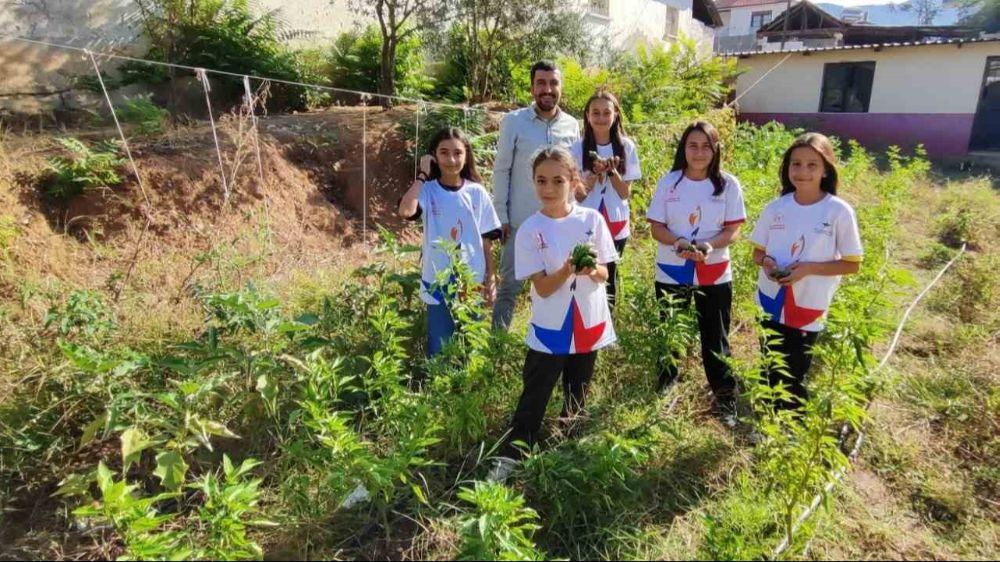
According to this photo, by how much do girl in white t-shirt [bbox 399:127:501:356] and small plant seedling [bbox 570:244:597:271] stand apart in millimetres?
840

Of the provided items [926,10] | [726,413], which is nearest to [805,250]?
[726,413]

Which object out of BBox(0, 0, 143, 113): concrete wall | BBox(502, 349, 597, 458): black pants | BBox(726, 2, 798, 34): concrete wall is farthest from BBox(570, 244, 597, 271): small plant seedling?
BBox(726, 2, 798, 34): concrete wall

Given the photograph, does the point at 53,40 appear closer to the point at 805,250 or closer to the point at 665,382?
the point at 665,382

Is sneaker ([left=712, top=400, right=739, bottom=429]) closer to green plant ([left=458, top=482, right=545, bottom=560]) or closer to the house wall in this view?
green plant ([left=458, top=482, right=545, bottom=560])

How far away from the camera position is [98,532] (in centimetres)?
228

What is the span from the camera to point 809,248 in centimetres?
266

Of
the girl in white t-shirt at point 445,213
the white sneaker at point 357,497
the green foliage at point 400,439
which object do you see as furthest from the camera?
the girl in white t-shirt at point 445,213

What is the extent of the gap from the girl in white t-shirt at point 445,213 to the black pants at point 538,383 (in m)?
0.61

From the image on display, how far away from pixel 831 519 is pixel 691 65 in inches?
411

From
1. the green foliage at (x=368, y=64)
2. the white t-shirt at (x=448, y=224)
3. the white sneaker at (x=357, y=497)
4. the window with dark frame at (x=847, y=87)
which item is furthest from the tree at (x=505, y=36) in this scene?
the window with dark frame at (x=847, y=87)

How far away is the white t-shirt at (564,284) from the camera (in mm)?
2467

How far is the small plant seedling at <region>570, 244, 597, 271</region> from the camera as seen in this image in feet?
7.46

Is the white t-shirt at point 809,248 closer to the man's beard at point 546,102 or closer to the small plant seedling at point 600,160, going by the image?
the small plant seedling at point 600,160

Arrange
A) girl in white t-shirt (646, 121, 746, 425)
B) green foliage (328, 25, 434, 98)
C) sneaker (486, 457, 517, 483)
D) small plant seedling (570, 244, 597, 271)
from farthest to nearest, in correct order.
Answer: green foliage (328, 25, 434, 98), girl in white t-shirt (646, 121, 746, 425), sneaker (486, 457, 517, 483), small plant seedling (570, 244, 597, 271)
